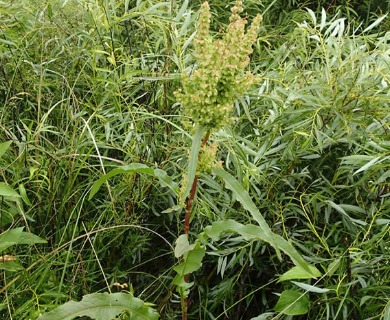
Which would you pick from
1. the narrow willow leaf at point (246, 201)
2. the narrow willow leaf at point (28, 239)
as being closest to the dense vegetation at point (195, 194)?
the narrow willow leaf at point (28, 239)

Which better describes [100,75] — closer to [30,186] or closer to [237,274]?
[30,186]

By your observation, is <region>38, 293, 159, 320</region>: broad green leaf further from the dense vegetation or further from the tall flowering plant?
the tall flowering plant

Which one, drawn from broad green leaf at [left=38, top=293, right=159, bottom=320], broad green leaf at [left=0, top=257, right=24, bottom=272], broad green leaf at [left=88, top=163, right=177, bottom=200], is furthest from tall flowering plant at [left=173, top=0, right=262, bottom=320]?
broad green leaf at [left=0, top=257, right=24, bottom=272]


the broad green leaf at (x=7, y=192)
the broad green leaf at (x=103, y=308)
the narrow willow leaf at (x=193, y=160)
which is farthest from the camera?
the broad green leaf at (x=7, y=192)

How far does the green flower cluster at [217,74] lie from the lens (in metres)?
1.08

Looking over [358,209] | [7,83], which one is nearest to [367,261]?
[358,209]

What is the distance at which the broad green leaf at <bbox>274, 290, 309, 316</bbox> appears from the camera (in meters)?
1.37

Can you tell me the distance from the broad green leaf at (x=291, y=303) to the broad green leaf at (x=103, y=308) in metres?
0.28

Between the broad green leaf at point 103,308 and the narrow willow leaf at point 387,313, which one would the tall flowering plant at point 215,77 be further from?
the narrow willow leaf at point 387,313

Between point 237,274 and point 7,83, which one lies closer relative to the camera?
point 237,274

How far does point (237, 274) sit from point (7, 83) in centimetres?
80

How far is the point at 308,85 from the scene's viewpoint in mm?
1686

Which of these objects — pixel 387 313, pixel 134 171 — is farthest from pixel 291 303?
pixel 134 171

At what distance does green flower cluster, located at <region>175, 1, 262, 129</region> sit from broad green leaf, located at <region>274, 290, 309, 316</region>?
0.45 m
